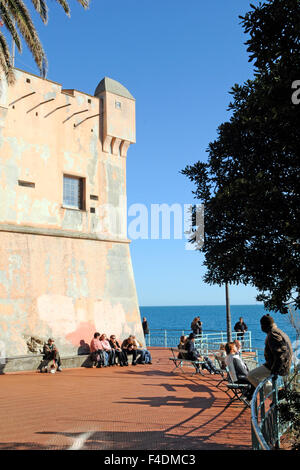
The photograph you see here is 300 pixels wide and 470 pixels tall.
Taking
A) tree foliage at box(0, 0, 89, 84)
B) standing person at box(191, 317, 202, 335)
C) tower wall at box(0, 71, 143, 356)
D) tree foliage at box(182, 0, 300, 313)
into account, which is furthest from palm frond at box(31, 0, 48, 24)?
standing person at box(191, 317, 202, 335)

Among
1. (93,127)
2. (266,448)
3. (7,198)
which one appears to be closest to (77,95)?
(93,127)

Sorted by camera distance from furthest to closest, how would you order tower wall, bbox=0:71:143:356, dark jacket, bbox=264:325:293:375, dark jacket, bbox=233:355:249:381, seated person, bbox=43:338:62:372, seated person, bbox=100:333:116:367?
seated person, bbox=100:333:116:367
tower wall, bbox=0:71:143:356
seated person, bbox=43:338:62:372
dark jacket, bbox=233:355:249:381
dark jacket, bbox=264:325:293:375

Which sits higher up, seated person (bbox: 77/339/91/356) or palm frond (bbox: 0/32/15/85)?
palm frond (bbox: 0/32/15/85)

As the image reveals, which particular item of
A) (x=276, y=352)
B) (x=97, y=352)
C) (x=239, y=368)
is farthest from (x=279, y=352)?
(x=97, y=352)

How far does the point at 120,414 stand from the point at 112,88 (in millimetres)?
16817

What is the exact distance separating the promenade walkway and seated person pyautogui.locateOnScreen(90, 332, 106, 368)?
10.4ft

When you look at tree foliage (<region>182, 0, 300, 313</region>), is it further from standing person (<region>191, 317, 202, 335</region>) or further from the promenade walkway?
standing person (<region>191, 317, 202, 335</region>)

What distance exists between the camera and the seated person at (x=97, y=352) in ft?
53.7

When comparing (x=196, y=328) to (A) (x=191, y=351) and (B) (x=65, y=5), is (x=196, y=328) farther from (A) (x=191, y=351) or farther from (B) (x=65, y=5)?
(B) (x=65, y=5)

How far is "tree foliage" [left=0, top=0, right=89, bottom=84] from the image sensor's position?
1241 cm

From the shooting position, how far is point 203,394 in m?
10.1

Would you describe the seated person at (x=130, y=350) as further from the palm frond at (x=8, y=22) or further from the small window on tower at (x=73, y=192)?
the palm frond at (x=8, y=22)

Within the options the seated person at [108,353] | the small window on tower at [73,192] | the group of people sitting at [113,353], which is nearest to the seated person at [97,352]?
the group of people sitting at [113,353]
